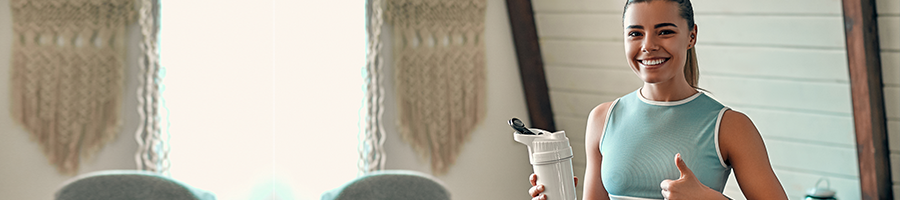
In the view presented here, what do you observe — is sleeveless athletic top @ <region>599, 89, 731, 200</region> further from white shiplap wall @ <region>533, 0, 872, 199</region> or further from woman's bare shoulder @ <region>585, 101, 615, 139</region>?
white shiplap wall @ <region>533, 0, 872, 199</region>

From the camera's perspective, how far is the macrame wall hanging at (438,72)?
2.36 metres

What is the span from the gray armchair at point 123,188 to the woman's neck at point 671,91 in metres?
1.02

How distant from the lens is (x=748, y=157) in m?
0.95

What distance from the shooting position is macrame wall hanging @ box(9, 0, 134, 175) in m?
1.84

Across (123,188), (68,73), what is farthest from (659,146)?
(68,73)

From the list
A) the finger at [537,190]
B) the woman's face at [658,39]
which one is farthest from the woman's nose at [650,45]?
the finger at [537,190]

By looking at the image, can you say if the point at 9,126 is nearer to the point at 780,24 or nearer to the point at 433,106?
the point at 433,106

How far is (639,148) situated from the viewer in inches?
40.9

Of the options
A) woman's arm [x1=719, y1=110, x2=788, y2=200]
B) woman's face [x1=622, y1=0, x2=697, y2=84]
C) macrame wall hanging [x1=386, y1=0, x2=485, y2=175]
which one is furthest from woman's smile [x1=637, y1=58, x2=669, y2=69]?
macrame wall hanging [x1=386, y1=0, x2=485, y2=175]

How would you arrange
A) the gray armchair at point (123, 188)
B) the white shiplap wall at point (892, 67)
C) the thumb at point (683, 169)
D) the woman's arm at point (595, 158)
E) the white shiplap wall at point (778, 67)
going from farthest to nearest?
the white shiplap wall at point (778, 67)
the white shiplap wall at point (892, 67)
the gray armchair at point (123, 188)
the woman's arm at point (595, 158)
the thumb at point (683, 169)

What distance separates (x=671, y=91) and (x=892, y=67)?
1071 mm

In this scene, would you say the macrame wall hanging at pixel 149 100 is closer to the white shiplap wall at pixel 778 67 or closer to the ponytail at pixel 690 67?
the white shiplap wall at pixel 778 67

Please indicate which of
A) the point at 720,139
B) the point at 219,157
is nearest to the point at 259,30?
the point at 219,157

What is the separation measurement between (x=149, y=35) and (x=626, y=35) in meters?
1.47
